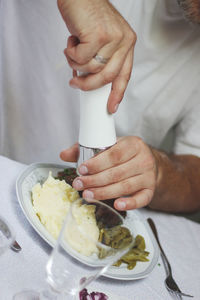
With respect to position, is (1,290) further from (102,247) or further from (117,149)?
(117,149)

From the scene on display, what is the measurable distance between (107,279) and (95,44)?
422 millimetres

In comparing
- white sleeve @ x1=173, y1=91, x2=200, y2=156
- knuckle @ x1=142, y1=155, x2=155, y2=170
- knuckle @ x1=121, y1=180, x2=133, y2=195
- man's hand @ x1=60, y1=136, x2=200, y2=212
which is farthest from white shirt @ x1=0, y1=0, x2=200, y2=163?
knuckle @ x1=121, y1=180, x2=133, y2=195

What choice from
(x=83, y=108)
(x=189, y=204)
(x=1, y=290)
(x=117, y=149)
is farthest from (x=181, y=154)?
(x=1, y=290)

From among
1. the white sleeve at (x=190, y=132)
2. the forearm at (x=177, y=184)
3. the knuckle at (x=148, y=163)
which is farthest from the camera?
the white sleeve at (x=190, y=132)

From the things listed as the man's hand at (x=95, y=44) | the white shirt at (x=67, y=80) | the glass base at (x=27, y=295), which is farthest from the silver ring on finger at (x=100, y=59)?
the white shirt at (x=67, y=80)

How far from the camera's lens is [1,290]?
547mm

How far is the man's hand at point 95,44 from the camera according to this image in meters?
0.65

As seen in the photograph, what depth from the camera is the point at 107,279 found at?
665 mm

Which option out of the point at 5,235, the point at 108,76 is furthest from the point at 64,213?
the point at 108,76

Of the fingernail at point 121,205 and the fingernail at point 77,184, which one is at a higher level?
the fingernail at point 77,184

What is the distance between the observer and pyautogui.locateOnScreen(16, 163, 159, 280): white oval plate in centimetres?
64

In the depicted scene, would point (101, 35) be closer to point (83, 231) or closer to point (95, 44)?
point (95, 44)

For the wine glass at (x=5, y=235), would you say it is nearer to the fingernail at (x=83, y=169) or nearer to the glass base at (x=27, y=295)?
the glass base at (x=27, y=295)

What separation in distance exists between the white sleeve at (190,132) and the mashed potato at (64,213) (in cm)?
63
